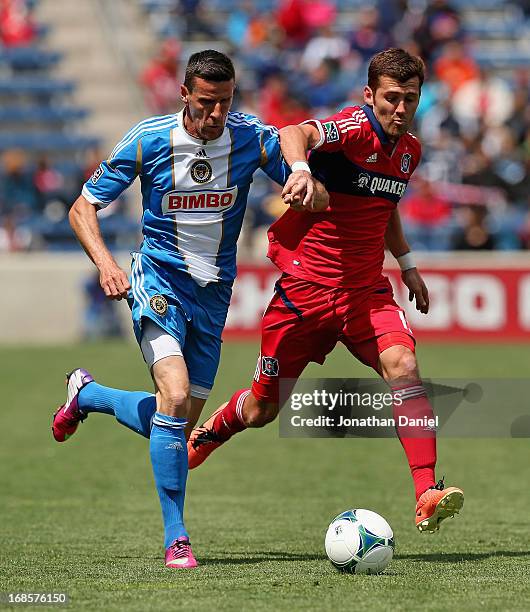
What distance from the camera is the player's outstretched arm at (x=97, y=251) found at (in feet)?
18.4

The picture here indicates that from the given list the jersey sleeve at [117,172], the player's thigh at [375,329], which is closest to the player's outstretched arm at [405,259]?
the player's thigh at [375,329]

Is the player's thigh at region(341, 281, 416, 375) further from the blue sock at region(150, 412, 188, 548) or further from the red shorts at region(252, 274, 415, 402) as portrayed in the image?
the blue sock at region(150, 412, 188, 548)

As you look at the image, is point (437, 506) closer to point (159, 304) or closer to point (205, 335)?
point (205, 335)

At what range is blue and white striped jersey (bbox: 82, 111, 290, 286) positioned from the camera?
19.7 ft

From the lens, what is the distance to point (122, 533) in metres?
6.93

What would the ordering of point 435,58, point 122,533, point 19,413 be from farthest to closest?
point 435,58 < point 19,413 < point 122,533

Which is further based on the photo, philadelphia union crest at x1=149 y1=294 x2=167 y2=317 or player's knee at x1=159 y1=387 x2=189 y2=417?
philadelphia union crest at x1=149 y1=294 x2=167 y2=317

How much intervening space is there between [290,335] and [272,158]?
0.97 m

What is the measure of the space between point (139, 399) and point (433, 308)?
1193 centimetres

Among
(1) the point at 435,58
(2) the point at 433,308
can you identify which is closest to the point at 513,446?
(2) the point at 433,308

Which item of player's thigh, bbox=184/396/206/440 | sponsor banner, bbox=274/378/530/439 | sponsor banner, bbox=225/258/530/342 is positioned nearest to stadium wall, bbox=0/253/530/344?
sponsor banner, bbox=225/258/530/342

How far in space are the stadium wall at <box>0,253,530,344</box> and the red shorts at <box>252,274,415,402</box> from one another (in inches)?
426

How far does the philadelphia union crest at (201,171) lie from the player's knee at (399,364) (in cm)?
123

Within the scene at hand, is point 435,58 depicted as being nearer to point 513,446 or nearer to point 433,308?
point 433,308
